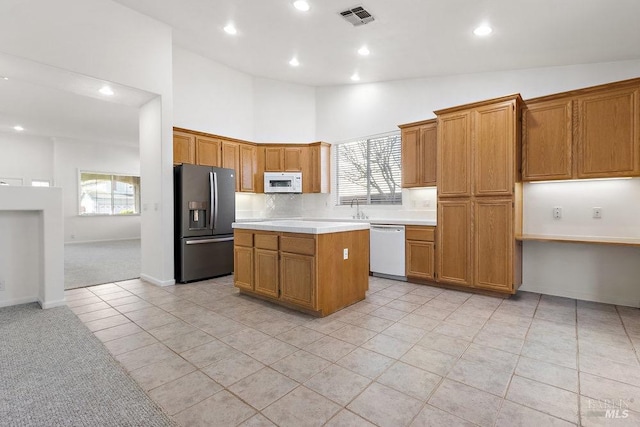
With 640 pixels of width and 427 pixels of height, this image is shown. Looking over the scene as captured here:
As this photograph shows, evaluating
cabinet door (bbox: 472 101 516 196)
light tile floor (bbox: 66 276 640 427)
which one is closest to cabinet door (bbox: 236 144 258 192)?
light tile floor (bbox: 66 276 640 427)

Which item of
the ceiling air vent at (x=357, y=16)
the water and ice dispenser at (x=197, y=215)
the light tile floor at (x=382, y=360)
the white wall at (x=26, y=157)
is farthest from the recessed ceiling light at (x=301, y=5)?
the white wall at (x=26, y=157)

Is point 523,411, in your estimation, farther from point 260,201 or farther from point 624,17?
point 260,201

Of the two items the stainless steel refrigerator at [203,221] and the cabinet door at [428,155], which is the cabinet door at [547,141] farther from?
the stainless steel refrigerator at [203,221]

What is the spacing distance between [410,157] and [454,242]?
148 cm

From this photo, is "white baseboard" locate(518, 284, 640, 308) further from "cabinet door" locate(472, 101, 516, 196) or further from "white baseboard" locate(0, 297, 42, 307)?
"white baseboard" locate(0, 297, 42, 307)

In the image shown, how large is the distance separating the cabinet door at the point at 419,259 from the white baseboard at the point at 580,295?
1187mm

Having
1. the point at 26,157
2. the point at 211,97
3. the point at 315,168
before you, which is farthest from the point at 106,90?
the point at 26,157

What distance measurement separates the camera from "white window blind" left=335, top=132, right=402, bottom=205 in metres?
5.40

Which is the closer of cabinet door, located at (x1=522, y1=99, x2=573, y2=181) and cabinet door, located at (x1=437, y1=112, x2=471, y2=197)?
cabinet door, located at (x1=522, y1=99, x2=573, y2=181)

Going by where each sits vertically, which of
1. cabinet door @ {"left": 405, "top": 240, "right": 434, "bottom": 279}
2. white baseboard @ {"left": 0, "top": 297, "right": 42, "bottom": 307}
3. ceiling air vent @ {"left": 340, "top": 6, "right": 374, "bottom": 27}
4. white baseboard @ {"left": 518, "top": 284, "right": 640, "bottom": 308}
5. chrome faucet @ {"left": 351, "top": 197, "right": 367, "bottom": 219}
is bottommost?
white baseboard @ {"left": 518, "top": 284, "right": 640, "bottom": 308}

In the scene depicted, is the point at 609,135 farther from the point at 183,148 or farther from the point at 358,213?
the point at 183,148

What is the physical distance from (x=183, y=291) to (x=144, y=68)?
2.95 meters

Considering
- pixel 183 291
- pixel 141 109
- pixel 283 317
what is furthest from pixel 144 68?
pixel 283 317

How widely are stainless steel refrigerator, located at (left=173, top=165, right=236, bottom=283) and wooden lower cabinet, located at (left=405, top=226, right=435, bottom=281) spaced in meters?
2.76
